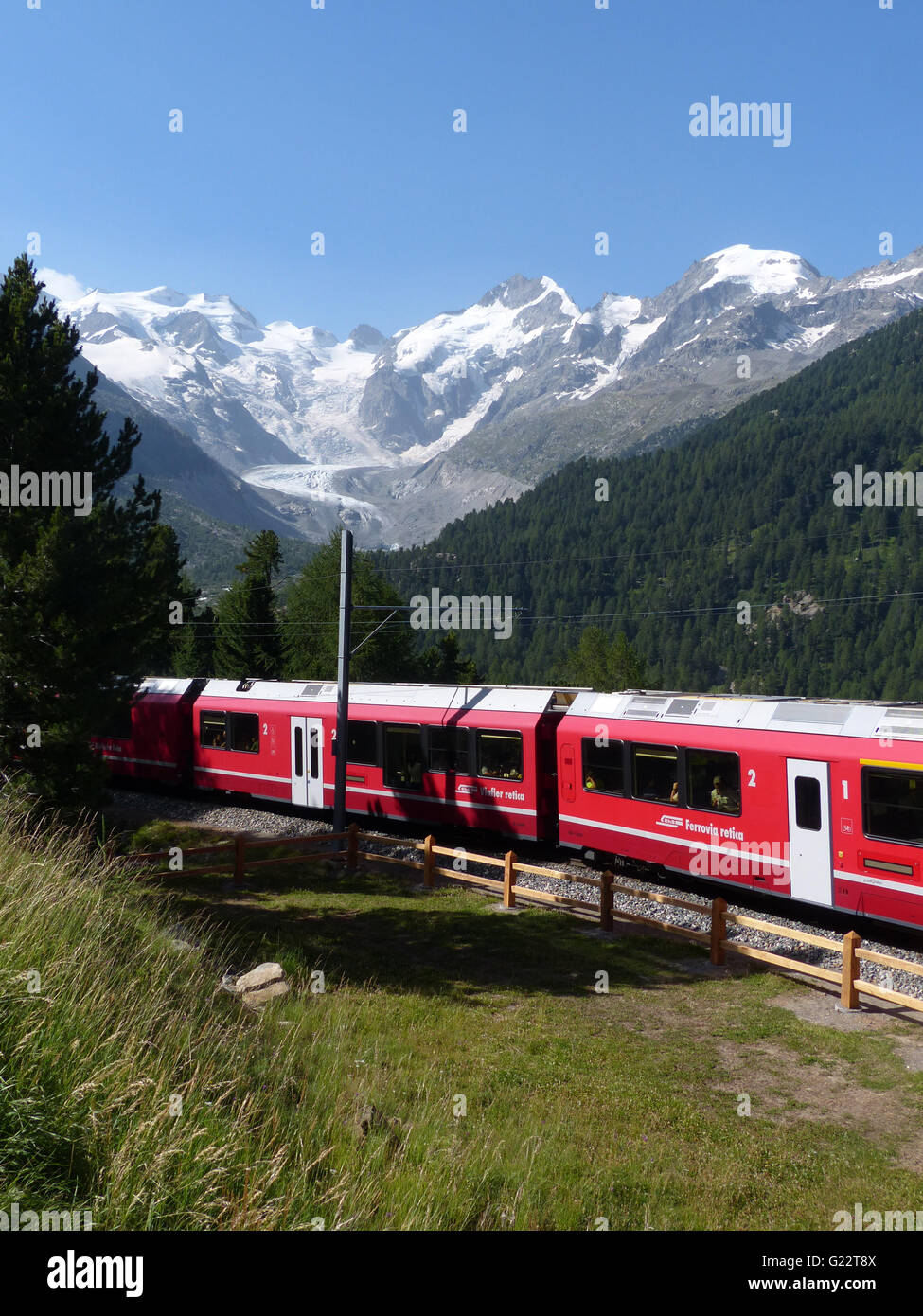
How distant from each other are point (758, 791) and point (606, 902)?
3.19 m

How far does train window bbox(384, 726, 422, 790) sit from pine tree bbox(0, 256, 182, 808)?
6626mm

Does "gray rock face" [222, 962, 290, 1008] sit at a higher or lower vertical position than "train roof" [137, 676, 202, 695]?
lower

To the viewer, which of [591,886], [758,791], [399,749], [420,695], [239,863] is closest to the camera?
[758,791]

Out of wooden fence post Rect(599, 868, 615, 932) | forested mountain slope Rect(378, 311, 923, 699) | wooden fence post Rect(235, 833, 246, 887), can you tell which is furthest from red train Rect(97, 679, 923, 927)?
forested mountain slope Rect(378, 311, 923, 699)

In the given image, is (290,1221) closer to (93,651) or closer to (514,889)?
(514,889)

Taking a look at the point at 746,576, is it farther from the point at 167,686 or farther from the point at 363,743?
the point at 363,743

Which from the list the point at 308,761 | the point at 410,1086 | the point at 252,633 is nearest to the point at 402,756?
the point at 308,761

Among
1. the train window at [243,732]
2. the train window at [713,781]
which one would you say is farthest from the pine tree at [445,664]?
the train window at [713,781]

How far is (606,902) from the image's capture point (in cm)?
1476

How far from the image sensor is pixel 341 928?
14.7 metres

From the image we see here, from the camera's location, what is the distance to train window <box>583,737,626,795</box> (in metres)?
18.0

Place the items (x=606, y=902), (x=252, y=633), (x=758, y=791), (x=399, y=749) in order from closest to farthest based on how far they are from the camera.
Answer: (x=606, y=902) < (x=758, y=791) < (x=399, y=749) < (x=252, y=633)

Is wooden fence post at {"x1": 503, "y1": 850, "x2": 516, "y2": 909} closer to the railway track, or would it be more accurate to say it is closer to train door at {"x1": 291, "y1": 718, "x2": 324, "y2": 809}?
the railway track

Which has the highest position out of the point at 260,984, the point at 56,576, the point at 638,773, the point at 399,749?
the point at 56,576
